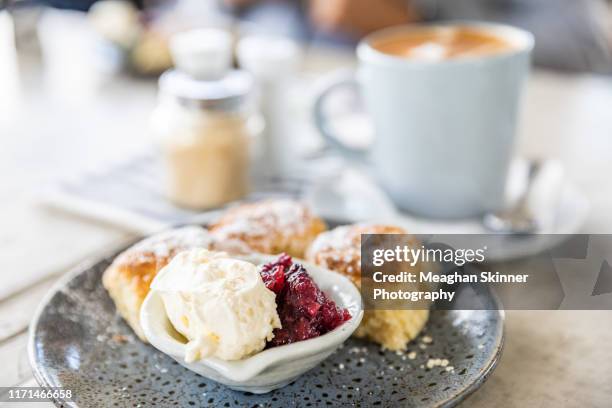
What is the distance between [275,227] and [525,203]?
0.38m

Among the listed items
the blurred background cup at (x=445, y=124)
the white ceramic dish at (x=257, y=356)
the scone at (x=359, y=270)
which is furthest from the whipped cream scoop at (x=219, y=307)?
the blurred background cup at (x=445, y=124)

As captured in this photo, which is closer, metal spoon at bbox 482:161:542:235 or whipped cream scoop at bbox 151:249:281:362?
whipped cream scoop at bbox 151:249:281:362

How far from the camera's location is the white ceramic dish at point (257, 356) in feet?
1.77

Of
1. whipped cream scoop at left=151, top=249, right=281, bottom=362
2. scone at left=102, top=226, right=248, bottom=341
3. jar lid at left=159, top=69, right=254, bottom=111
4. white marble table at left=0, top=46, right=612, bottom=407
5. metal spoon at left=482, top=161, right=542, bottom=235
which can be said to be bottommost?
white marble table at left=0, top=46, right=612, bottom=407

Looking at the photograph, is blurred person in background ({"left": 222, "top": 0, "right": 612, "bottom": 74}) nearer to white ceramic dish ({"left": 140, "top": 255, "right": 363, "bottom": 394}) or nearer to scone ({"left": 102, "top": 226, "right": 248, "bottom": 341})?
scone ({"left": 102, "top": 226, "right": 248, "bottom": 341})

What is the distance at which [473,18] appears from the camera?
8.56 feet

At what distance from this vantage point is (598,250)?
88 cm

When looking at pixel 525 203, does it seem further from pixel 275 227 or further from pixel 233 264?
pixel 233 264

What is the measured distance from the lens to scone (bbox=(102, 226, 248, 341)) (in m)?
0.68

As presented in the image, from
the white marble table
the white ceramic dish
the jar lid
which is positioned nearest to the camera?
the white ceramic dish

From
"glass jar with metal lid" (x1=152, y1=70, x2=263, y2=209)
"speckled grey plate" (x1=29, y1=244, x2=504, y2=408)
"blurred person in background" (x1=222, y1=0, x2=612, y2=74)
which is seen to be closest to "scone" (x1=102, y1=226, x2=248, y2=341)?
Answer: "speckled grey plate" (x1=29, y1=244, x2=504, y2=408)

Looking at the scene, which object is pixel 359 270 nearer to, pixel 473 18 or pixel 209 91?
pixel 209 91

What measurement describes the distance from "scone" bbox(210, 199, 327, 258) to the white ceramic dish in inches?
6.1

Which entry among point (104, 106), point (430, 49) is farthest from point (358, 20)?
point (430, 49)
